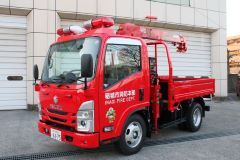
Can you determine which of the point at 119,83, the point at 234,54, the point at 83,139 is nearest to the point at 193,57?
the point at 234,54

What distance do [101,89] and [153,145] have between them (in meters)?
2.14

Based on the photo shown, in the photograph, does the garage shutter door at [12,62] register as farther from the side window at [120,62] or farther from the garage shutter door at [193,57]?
the side window at [120,62]

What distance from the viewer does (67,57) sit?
5.86 metres

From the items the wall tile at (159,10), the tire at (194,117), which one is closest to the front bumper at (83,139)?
the tire at (194,117)

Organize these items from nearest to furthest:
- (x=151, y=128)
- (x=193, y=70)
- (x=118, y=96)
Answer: (x=118, y=96)
(x=151, y=128)
(x=193, y=70)

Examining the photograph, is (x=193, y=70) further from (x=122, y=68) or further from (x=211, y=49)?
(x=122, y=68)

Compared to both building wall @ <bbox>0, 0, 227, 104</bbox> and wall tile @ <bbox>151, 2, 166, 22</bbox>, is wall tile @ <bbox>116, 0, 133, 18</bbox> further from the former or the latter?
wall tile @ <bbox>151, 2, 166, 22</bbox>

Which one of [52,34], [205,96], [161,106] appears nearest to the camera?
[161,106]

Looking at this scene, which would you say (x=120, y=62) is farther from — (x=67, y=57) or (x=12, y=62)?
(x=12, y=62)

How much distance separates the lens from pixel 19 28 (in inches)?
444

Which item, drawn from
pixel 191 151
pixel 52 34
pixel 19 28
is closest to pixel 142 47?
pixel 191 151

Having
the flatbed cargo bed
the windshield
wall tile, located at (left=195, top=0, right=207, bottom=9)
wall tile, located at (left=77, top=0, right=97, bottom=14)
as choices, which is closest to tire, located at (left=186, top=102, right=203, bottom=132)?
the flatbed cargo bed

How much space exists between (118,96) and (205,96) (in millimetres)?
3901

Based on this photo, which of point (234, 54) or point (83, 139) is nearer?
point (83, 139)
